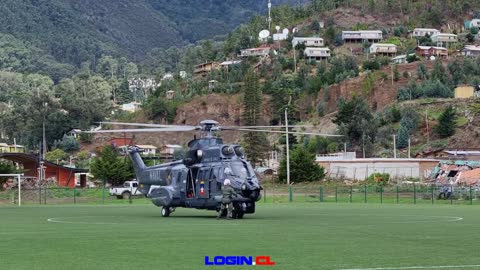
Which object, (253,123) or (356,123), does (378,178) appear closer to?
(356,123)

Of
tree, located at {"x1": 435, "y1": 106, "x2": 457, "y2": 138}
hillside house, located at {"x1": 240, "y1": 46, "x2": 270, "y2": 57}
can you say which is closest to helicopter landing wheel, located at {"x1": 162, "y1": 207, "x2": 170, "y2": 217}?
tree, located at {"x1": 435, "y1": 106, "x2": 457, "y2": 138}

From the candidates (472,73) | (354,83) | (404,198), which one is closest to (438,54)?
(472,73)

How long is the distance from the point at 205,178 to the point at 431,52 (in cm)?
12637

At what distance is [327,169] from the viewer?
94.0 meters

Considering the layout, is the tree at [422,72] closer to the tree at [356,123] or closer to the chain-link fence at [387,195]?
the tree at [356,123]

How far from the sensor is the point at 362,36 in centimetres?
17150

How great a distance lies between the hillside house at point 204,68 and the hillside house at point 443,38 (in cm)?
3955

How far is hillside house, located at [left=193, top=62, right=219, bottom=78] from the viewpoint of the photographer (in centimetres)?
18068

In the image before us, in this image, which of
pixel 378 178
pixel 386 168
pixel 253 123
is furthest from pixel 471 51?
pixel 378 178

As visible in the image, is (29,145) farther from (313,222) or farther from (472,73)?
(313,222)

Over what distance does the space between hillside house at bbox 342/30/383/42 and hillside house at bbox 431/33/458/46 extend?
1084 cm

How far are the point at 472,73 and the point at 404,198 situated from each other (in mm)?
90784

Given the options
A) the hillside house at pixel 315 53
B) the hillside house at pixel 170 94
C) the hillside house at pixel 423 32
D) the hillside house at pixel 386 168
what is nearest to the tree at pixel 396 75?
the hillside house at pixel 315 53

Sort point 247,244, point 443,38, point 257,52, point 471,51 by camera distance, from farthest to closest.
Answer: point 443,38 → point 257,52 → point 471,51 → point 247,244
